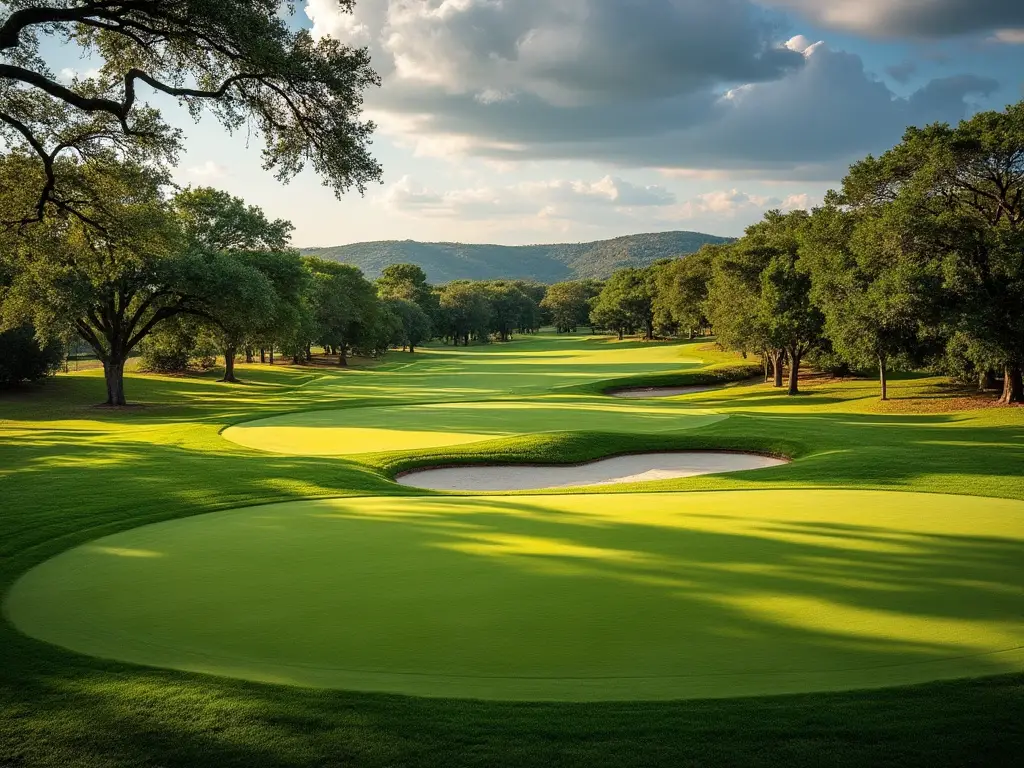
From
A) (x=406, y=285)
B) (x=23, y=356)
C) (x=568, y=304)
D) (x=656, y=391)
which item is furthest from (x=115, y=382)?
(x=568, y=304)

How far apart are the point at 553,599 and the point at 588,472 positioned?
11145 millimetres

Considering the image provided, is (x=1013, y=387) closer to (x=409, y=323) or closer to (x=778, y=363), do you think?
(x=778, y=363)

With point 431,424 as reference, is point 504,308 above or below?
above

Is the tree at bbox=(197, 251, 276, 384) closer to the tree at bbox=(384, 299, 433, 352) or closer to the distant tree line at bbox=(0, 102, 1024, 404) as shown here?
the distant tree line at bbox=(0, 102, 1024, 404)

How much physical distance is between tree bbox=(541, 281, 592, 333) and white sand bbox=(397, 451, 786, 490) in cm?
13434

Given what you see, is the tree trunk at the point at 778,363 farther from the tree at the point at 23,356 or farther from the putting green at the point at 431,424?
the tree at the point at 23,356

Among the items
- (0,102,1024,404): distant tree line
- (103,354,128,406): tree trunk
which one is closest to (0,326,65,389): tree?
(0,102,1024,404): distant tree line

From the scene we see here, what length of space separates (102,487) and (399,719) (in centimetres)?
1112

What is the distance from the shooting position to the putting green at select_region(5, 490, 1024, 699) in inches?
243

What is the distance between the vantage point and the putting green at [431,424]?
73.0ft

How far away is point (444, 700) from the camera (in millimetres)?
5547

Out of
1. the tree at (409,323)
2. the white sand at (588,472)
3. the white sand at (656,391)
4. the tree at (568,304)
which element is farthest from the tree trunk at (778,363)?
the tree at (568,304)

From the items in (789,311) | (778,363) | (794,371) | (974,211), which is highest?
(974,211)

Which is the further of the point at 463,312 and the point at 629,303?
the point at 463,312
